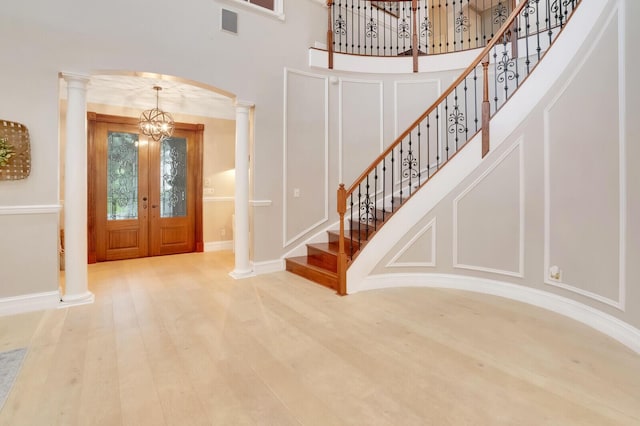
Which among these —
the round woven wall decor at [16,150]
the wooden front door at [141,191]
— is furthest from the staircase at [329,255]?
the round woven wall decor at [16,150]

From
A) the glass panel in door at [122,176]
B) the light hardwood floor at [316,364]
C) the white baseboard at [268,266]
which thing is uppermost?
the glass panel in door at [122,176]

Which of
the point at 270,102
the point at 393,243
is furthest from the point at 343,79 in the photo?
the point at 393,243

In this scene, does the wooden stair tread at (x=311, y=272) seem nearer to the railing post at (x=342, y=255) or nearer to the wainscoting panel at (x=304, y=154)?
the railing post at (x=342, y=255)

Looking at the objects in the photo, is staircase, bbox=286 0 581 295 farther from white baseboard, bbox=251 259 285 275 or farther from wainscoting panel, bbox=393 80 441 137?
wainscoting panel, bbox=393 80 441 137

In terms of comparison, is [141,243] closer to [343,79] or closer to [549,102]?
[343,79]

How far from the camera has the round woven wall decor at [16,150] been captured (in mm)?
3115

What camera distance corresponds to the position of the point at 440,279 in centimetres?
407

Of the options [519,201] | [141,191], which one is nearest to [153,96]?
[141,191]

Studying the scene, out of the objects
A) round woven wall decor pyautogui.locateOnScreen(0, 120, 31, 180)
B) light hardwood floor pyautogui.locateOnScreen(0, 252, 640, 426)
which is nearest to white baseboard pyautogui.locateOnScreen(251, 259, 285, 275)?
light hardwood floor pyautogui.locateOnScreen(0, 252, 640, 426)

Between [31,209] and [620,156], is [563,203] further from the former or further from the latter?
[31,209]

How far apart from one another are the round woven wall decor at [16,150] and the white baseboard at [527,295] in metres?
3.79

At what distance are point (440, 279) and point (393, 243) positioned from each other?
74 centimetres

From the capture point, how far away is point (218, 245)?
6.74 metres

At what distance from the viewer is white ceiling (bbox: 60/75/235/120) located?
4941 mm
